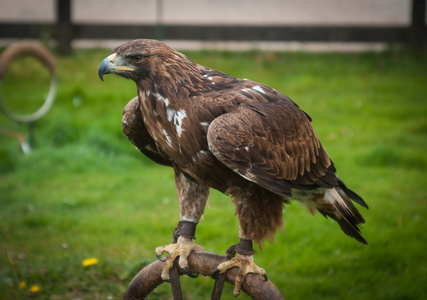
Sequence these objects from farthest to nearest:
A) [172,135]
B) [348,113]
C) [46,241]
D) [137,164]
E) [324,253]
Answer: [348,113], [137,164], [46,241], [324,253], [172,135]

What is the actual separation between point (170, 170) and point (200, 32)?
418cm

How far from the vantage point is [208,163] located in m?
2.47

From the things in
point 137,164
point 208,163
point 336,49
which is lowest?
point 137,164

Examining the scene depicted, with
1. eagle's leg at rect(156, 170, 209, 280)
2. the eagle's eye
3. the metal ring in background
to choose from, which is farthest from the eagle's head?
the metal ring in background

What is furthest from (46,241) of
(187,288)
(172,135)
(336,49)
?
(336,49)

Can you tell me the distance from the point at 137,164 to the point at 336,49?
208 inches

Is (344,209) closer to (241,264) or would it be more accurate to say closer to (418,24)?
(241,264)

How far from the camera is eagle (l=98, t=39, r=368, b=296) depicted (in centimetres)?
242

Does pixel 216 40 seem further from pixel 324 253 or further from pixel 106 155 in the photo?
pixel 324 253

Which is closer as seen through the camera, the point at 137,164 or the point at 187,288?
the point at 187,288

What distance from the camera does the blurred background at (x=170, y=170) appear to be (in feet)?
13.2

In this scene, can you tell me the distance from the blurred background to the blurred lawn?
0.05 feet

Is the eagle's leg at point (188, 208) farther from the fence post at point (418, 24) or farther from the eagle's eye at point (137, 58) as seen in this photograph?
the fence post at point (418, 24)

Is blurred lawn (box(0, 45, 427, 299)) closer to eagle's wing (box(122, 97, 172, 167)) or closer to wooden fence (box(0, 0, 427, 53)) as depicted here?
wooden fence (box(0, 0, 427, 53))
